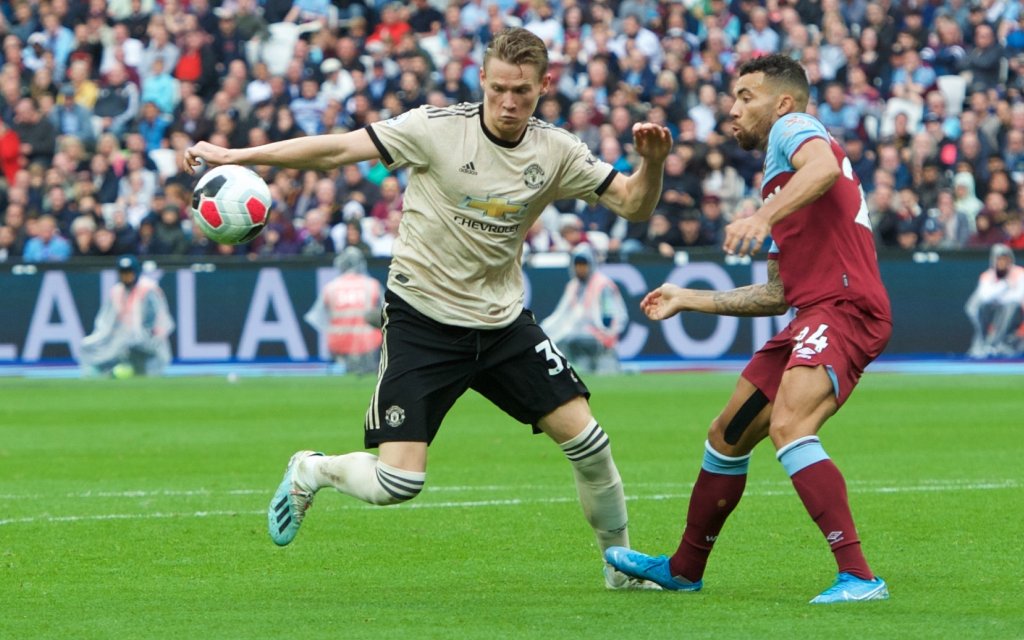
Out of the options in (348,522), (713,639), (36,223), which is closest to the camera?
(713,639)

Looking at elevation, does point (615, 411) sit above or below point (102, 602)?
below

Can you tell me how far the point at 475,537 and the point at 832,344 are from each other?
2.88 meters

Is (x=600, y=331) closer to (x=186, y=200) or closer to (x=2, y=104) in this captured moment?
(x=186, y=200)

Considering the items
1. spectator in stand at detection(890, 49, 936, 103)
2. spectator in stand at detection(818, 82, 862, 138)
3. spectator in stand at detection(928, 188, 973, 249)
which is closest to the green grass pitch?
spectator in stand at detection(928, 188, 973, 249)

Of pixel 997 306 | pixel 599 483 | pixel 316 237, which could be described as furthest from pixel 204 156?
pixel 316 237

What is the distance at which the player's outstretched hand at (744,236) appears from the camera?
6.07m

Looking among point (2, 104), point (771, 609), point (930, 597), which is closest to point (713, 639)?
point (771, 609)

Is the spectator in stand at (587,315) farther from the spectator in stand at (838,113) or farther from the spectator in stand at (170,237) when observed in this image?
the spectator in stand at (170,237)

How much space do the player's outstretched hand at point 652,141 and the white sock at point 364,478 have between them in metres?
1.63

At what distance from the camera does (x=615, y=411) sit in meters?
17.2

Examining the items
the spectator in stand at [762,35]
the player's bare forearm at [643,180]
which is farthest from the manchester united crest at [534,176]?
the spectator in stand at [762,35]

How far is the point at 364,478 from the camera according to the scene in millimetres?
7262

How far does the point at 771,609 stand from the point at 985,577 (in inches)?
49.6

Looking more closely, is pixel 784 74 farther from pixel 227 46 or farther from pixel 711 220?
pixel 227 46
